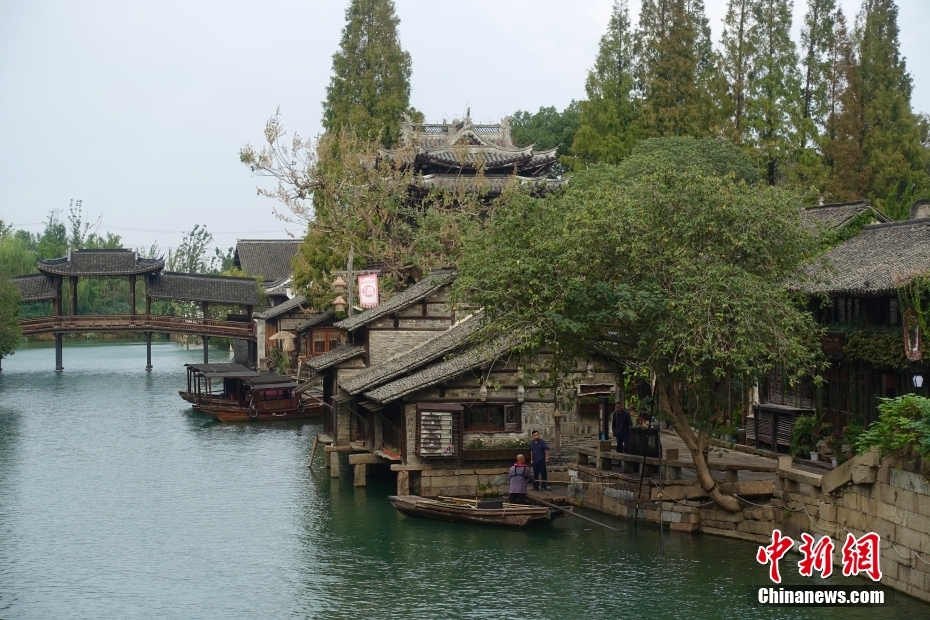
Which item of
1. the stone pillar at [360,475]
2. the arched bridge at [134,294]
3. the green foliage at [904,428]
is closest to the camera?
the green foliage at [904,428]

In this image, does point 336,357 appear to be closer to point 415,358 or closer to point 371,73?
point 415,358

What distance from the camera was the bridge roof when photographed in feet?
256

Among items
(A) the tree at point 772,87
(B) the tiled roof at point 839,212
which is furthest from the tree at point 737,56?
(B) the tiled roof at point 839,212

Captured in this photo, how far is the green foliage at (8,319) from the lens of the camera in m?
67.2

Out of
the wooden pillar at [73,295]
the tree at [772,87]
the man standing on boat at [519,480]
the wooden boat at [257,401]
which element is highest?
the tree at [772,87]

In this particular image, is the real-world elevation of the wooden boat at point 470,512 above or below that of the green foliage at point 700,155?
below

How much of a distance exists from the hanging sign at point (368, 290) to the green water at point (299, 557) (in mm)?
6001

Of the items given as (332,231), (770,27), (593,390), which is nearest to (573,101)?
(770,27)

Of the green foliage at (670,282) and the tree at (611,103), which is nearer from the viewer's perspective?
the green foliage at (670,282)

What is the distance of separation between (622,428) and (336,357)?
457 inches

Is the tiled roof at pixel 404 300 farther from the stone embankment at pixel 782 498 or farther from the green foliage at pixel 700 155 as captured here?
the green foliage at pixel 700 155

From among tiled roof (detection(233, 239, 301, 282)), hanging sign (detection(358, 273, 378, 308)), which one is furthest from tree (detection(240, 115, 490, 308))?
tiled roof (detection(233, 239, 301, 282))

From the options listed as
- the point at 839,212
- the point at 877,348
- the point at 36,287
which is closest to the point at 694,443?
the point at 877,348

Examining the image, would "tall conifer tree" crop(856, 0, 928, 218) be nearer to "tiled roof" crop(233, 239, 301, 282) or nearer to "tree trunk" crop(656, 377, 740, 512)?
"tree trunk" crop(656, 377, 740, 512)
